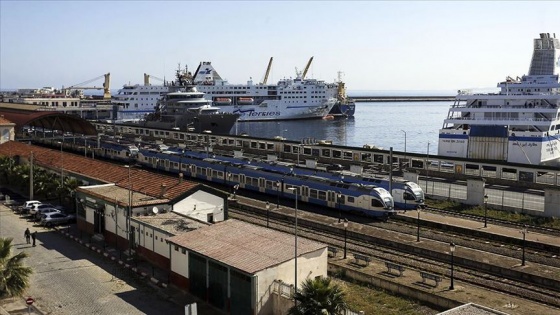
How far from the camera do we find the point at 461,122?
53.8 metres

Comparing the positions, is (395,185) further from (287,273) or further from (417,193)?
(287,273)

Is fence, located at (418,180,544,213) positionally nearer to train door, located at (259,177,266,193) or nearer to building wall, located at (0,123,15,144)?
train door, located at (259,177,266,193)

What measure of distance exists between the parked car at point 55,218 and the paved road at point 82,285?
10.4 feet

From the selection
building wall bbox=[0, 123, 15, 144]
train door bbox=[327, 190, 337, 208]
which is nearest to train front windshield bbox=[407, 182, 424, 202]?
train door bbox=[327, 190, 337, 208]

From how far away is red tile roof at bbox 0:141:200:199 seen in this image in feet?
85.8

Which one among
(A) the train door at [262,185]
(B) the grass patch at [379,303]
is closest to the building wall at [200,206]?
(B) the grass patch at [379,303]

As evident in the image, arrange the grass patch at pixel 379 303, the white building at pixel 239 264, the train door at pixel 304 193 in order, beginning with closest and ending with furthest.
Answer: the white building at pixel 239 264 → the grass patch at pixel 379 303 → the train door at pixel 304 193

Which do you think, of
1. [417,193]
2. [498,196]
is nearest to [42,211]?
[417,193]

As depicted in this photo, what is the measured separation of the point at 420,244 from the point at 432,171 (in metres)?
18.1

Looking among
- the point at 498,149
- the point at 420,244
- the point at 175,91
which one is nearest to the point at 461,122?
the point at 498,149

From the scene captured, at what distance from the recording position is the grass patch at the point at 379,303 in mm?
17125

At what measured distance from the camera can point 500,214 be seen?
31000 mm

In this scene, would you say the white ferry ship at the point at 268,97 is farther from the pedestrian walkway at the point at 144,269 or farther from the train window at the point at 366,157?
the pedestrian walkway at the point at 144,269

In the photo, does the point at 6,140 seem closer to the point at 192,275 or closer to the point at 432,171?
the point at 432,171
